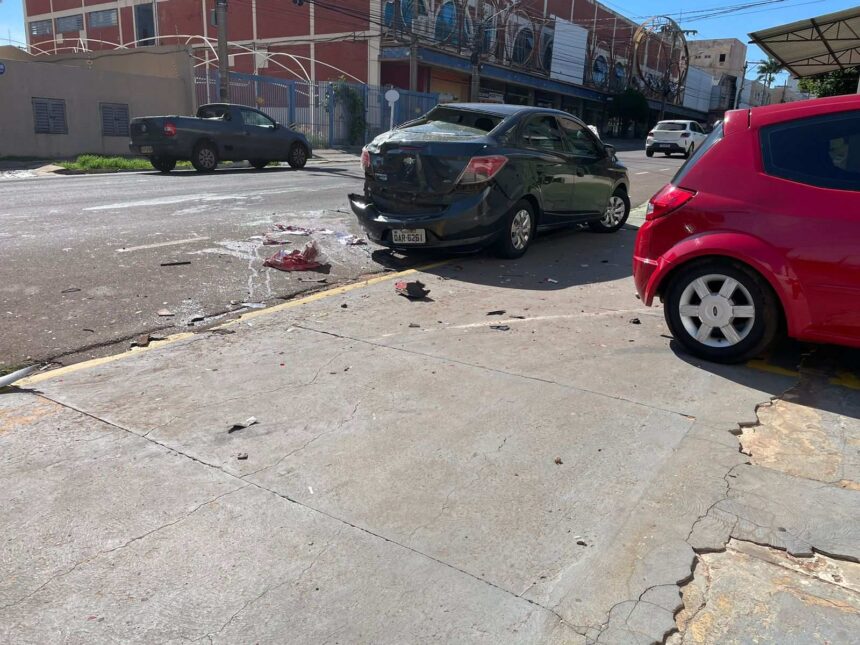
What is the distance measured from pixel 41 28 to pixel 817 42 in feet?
215

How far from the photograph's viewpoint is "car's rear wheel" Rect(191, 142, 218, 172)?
60.0ft

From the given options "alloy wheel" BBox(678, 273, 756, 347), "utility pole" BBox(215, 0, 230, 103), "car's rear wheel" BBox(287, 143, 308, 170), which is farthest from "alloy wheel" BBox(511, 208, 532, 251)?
"utility pole" BBox(215, 0, 230, 103)

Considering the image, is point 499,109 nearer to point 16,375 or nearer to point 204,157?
point 16,375

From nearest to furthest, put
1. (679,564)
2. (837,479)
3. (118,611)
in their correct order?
1. (118,611)
2. (679,564)
3. (837,479)

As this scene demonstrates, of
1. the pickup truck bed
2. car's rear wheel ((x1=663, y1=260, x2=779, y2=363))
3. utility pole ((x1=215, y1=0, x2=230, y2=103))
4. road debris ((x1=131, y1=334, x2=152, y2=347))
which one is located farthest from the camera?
Answer: utility pole ((x1=215, y1=0, x2=230, y2=103))

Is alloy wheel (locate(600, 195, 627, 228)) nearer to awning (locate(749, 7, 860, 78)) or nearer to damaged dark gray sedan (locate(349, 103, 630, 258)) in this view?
damaged dark gray sedan (locate(349, 103, 630, 258))

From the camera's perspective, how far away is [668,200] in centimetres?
516

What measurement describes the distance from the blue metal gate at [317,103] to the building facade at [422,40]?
6.59 ft

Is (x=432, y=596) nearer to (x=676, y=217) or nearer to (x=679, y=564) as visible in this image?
(x=679, y=564)

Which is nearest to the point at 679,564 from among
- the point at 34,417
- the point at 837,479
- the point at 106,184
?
the point at 837,479

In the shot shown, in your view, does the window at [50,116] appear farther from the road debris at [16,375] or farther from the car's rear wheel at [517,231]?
the road debris at [16,375]

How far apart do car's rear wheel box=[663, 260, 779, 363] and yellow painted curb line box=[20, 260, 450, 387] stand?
3.10 meters

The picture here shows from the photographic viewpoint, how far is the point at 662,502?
3.23m

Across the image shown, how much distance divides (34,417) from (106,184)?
41.5 ft
